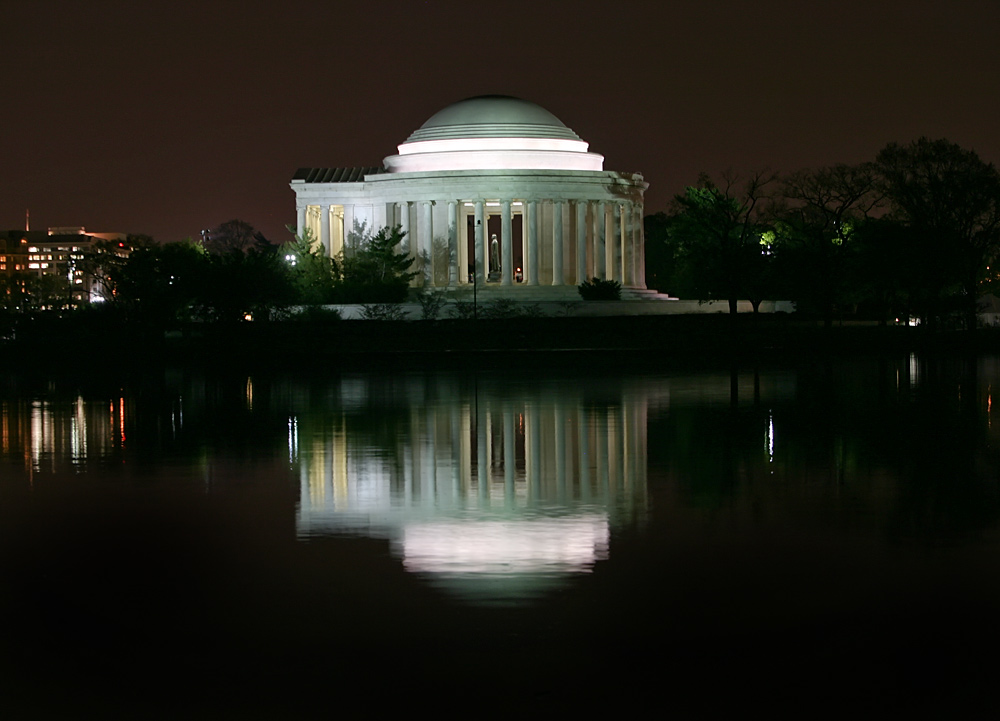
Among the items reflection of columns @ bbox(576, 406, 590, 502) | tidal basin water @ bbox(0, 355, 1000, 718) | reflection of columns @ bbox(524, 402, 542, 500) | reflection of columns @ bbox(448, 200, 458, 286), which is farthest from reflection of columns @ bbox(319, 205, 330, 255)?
tidal basin water @ bbox(0, 355, 1000, 718)

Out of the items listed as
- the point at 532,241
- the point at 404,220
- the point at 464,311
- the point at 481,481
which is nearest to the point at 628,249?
the point at 532,241

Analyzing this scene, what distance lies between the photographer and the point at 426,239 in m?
112

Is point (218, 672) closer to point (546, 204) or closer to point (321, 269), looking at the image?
point (321, 269)

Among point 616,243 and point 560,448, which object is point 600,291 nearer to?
point 616,243

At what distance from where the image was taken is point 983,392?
130 feet

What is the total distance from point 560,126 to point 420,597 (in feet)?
342

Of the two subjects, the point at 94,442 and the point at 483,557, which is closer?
the point at 483,557

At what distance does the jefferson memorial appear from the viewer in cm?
10925

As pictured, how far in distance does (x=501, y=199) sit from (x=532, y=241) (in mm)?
4151

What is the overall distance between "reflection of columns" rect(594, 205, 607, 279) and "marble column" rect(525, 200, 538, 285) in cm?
489

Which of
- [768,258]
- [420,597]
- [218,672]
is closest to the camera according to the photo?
[218,672]

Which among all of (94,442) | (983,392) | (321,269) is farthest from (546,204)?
(94,442)

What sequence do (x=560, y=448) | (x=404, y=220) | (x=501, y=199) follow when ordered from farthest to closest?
(x=404, y=220)
(x=501, y=199)
(x=560, y=448)

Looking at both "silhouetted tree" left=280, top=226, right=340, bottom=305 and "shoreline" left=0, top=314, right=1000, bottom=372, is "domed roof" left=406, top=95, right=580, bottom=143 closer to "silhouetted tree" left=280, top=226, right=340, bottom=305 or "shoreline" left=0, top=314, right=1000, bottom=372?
"silhouetted tree" left=280, top=226, right=340, bottom=305
